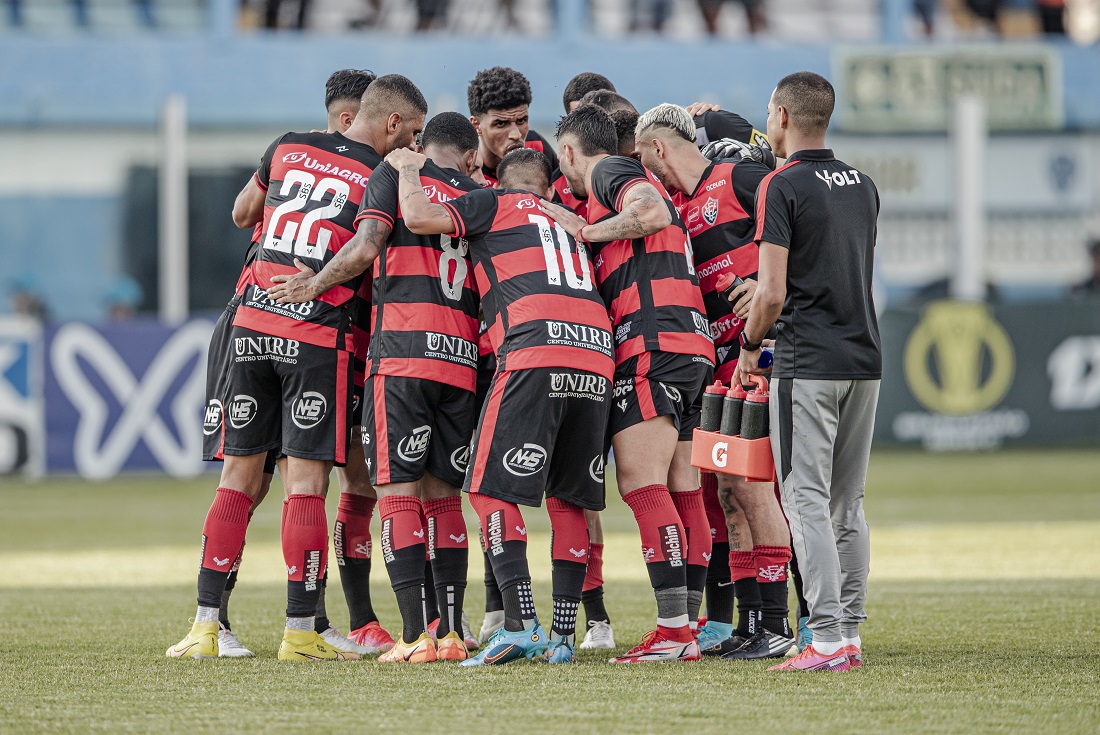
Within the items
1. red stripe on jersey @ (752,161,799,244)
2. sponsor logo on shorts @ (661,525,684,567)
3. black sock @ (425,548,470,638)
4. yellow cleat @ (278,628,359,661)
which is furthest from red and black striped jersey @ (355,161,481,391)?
red stripe on jersey @ (752,161,799,244)

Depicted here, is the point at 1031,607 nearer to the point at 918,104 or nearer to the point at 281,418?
the point at 281,418

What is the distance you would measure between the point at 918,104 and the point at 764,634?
19.2 metres

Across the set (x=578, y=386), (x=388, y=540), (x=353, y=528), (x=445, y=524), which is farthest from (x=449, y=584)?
(x=578, y=386)

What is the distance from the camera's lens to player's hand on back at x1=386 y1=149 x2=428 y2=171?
6031 millimetres

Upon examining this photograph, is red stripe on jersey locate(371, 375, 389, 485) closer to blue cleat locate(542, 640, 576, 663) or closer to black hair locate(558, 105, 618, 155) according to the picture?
blue cleat locate(542, 640, 576, 663)

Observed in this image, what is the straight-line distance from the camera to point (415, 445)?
5988mm

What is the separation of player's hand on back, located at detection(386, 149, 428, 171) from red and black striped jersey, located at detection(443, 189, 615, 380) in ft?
0.92

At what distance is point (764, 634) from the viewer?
6074 mm

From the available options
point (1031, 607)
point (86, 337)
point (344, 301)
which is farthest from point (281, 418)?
point (86, 337)

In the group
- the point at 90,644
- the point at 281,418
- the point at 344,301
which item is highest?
the point at 344,301

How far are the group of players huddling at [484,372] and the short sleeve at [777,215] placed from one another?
51 cm

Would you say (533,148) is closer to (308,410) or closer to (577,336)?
(577,336)

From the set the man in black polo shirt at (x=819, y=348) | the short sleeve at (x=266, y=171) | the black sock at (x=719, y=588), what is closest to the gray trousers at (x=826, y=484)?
the man in black polo shirt at (x=819, y=348)

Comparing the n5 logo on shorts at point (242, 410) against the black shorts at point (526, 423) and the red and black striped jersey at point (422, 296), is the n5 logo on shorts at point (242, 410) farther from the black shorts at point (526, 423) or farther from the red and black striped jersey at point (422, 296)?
the black shorts at point (526, 423)
